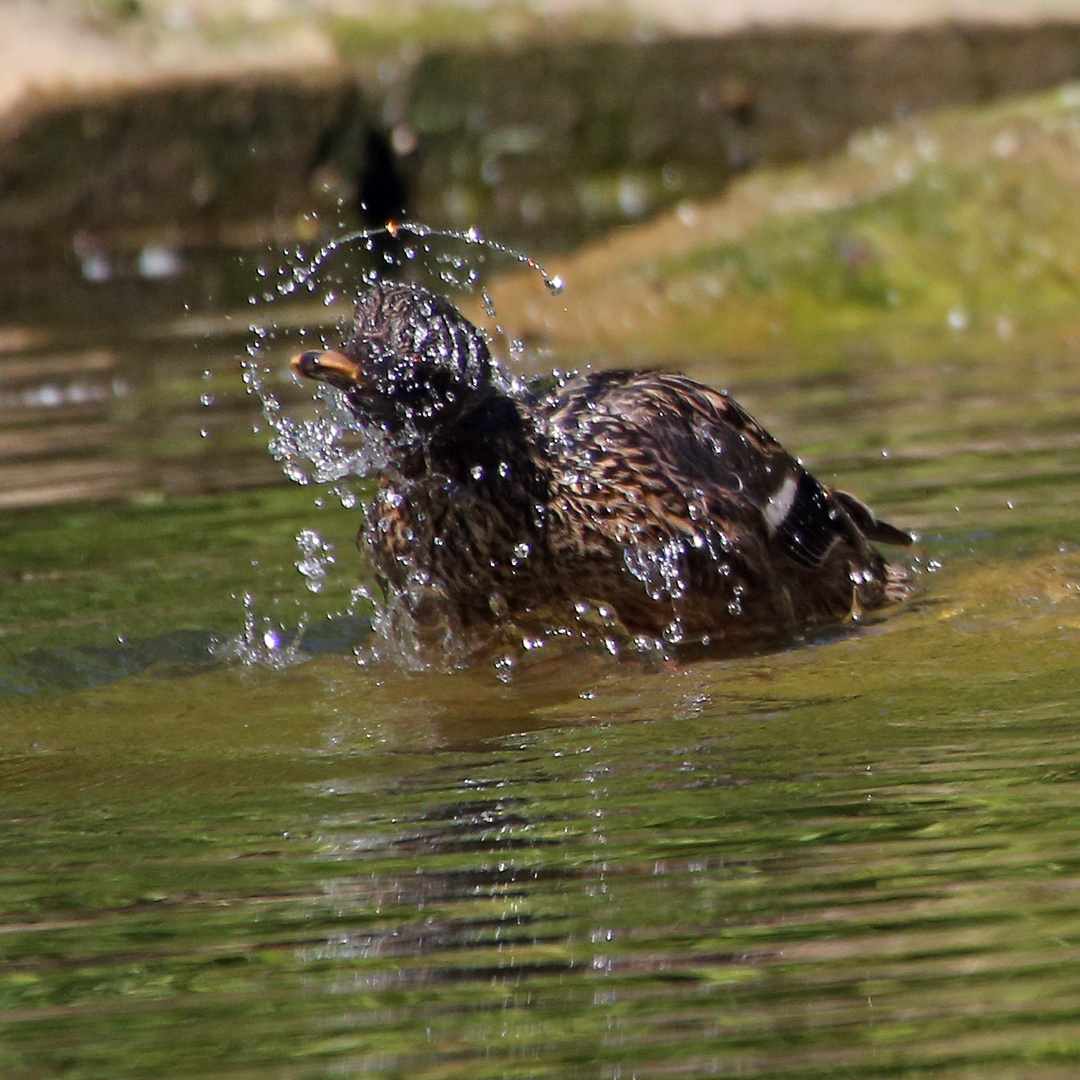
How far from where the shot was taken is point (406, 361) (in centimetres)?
544

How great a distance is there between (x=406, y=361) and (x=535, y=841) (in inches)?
77.1

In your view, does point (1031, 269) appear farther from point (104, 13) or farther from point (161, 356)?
point (104, 13)

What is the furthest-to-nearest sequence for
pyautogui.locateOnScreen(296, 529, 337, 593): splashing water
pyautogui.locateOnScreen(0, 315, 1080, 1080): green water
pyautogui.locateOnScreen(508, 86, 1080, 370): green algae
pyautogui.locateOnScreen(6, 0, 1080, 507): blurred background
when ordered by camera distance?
1. pyautogui.locateOnScreen(6, 0, 1080, 507): blurred background
2. pyautogui.locateOnScreen(508, 86, 1080, 370): green algae
3. pyautogui.locateOnScreen(296, 529, 337, 593): splashing water
4. pyautogui.locateOnScreen(0, 315, 1080, 1080): green water

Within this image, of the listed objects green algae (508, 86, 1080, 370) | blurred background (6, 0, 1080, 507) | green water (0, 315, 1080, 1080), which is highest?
blurred background (6, 0, 1080, 507)

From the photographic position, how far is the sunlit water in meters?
2.86

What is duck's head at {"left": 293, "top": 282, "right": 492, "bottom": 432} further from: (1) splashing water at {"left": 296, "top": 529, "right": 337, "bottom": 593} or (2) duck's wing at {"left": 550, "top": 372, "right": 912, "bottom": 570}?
(1) splashing water at {"left": 296, "top": 529, "right": 337, "bottom": 593}

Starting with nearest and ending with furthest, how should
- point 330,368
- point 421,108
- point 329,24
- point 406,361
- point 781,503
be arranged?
point 330,368, point 406,361, point 781,503, point 421,108, point 329,24

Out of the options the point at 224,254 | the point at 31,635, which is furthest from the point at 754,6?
the point at 31,635

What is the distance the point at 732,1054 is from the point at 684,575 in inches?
119

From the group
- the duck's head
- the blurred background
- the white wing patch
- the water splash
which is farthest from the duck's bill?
the blurred background

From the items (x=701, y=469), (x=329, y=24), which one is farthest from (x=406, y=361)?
(x=329, y=24)

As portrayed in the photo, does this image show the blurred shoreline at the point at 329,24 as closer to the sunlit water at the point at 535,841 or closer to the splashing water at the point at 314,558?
the splashing water at the point at 314,558

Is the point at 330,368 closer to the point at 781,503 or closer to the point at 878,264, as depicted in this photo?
the point at 781,503

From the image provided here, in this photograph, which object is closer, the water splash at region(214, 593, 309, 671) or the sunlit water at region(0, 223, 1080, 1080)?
the sunlit water at region(0, 223, 1080, 1080)
